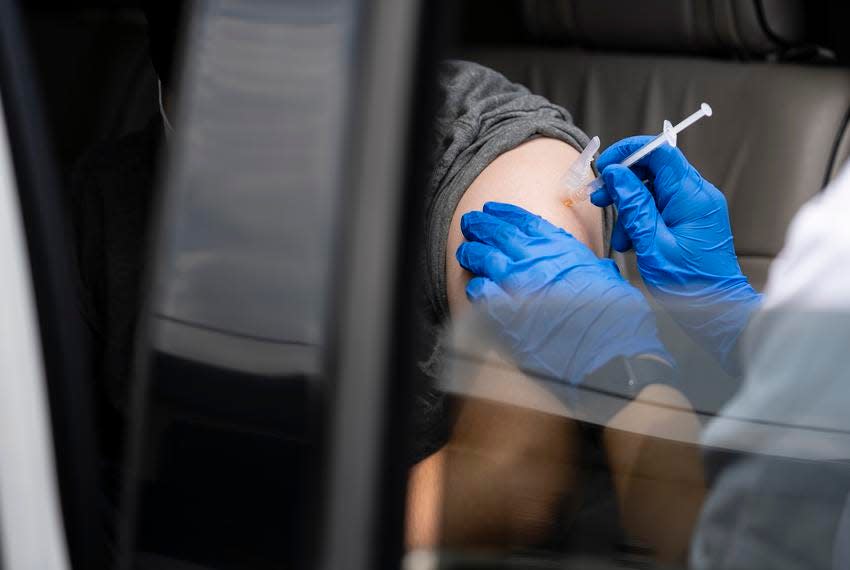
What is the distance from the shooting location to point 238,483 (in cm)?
72

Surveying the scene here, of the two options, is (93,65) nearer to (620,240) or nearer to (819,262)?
(620,240)

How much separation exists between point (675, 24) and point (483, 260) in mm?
1061

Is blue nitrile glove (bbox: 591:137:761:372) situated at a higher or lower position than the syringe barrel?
lower

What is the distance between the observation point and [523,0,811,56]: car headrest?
1.99 m

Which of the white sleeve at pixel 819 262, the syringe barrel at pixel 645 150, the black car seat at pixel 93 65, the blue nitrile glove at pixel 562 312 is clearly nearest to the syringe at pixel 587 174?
the syringe barrel at pixel 645 150

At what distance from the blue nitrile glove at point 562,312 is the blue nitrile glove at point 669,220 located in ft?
0.42

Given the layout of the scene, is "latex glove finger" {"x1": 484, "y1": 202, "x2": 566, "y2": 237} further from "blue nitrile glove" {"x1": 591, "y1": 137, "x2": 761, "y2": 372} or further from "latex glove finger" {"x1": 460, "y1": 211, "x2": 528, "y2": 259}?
"blue nitrile glove" {"x1": 591, "y1": 137, "x2": 761, "y2": 372}

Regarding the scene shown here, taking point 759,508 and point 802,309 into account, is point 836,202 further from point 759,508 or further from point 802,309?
point 759,508

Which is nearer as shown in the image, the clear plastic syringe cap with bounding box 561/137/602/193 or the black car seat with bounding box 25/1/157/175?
the clear plastic syringe cap with bounding box 561/137/602/193

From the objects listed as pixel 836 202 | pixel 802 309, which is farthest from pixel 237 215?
pixel 836 202

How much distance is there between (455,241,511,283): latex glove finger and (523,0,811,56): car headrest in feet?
3.15

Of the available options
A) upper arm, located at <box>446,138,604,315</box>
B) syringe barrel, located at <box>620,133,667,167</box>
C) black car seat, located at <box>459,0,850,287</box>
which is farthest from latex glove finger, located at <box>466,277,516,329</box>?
black car seat, located at <box>459,0,850,287</box>

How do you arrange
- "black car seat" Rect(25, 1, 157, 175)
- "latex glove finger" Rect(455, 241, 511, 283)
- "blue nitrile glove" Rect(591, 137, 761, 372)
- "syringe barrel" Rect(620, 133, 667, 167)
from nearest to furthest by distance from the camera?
"latex glove finger" Rect(455, 241, 511, 283), "blue nitrile glove" Rect(591, 137, 761, 372), "syringe barrel" Rect(620, 133, 667, 167), "black car seat" Rect(25, 1, 157, 175)

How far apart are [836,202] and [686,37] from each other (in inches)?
45.6
